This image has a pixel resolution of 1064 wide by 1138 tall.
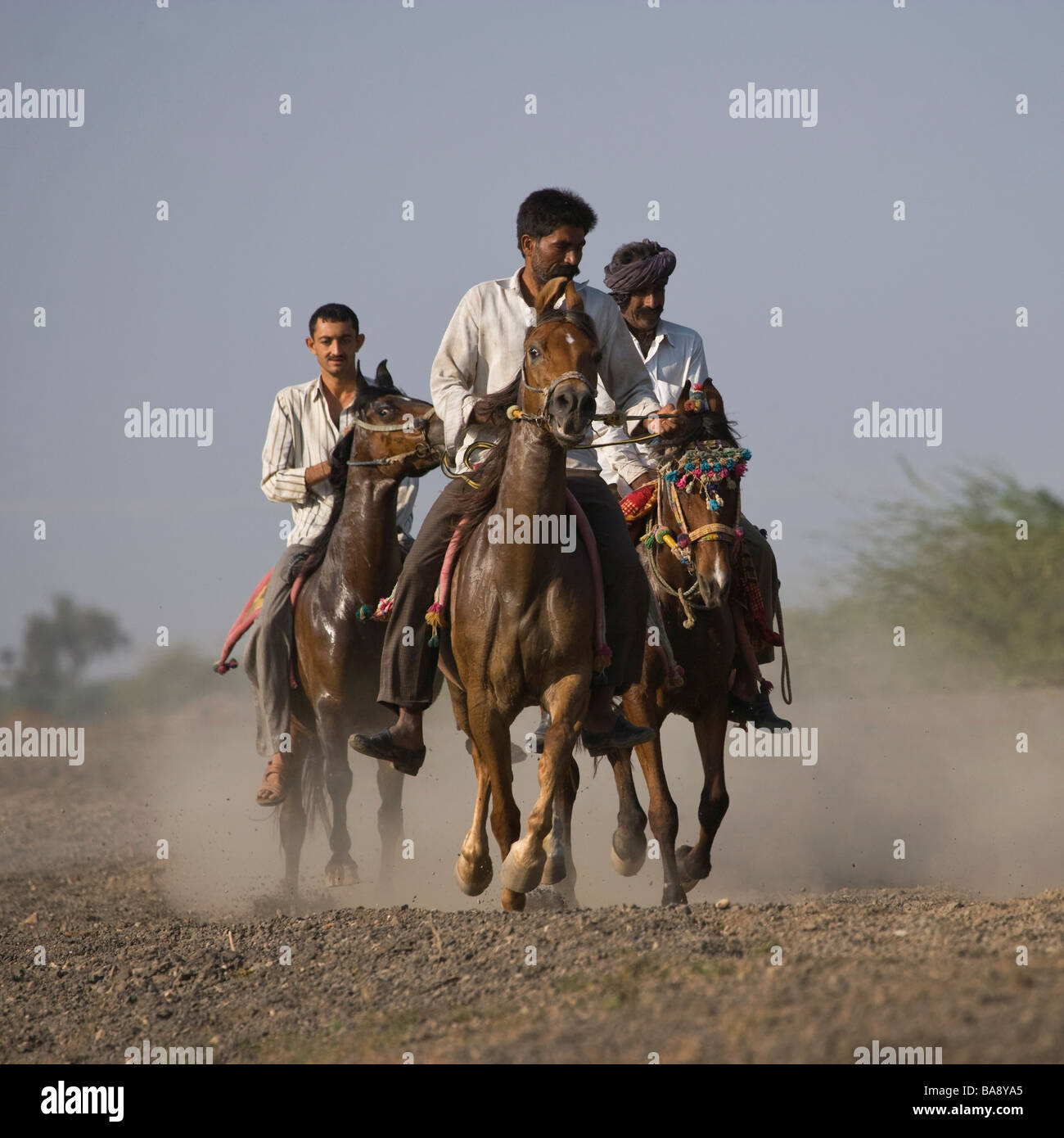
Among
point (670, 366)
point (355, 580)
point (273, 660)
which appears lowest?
point (273, 660)

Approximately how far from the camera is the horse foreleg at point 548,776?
23.2ft

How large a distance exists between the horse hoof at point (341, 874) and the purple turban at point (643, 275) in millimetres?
4305

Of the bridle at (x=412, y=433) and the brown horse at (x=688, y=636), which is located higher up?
the bridle at (x=412, y=433)

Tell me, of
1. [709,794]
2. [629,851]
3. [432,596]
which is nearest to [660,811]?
[709,794]

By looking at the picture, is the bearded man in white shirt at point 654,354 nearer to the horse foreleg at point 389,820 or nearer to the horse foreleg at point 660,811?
the horse foreleg at point 660,811

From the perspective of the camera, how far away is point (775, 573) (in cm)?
1045

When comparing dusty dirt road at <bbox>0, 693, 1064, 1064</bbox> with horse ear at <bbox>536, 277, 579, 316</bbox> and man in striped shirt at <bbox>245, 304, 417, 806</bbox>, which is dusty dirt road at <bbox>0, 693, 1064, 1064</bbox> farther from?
horse ear at <bbox>536, 277, 579, 316</bbox>

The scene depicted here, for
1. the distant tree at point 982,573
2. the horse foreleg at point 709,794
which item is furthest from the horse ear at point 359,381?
the distant tree at point 982,573

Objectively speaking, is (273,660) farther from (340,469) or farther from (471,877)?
(471,877)

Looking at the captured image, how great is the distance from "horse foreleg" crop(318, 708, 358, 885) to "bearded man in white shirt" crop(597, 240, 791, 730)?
249 centimetres

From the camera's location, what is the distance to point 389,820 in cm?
1077

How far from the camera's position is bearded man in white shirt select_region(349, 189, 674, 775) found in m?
7.74

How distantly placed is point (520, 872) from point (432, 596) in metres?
1.54
